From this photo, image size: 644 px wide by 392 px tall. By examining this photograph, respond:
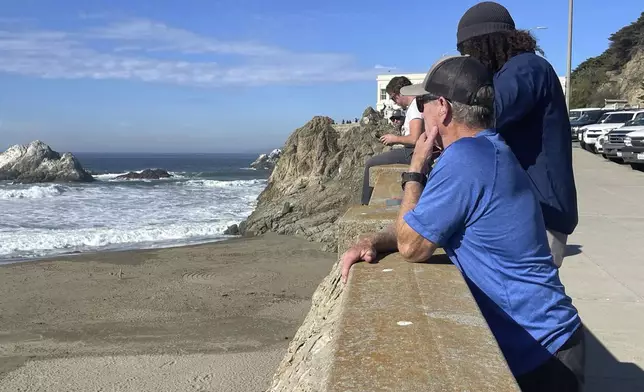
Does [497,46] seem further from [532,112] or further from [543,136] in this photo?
[543,136]

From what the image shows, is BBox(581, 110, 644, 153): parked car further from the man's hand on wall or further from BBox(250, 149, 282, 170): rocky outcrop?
BBox(250, 149, 282, 170): rocky outcrop

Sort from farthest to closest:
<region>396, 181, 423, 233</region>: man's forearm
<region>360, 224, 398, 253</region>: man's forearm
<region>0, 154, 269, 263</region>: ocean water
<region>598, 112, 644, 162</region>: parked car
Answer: <region>598, 112, 644, 162</region>: parked car, <region>0, 154, 269, 263</region>: ocean water, <region>360, 224, 398, 253</region>: man's forearm, <region>396, 181, 423, 233</region>: man's forearm

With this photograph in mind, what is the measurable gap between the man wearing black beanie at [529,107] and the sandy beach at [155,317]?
457 cm

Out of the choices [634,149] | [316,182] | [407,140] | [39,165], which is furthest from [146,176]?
[407,140]

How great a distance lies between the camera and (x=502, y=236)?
2156 millimetres

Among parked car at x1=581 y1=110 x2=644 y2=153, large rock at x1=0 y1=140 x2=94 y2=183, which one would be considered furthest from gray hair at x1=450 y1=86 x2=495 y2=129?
large rock at x1=0 y1=140 x2=94 y2=183

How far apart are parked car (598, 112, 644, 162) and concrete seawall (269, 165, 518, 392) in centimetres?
2003

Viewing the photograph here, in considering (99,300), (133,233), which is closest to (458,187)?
(99,300)

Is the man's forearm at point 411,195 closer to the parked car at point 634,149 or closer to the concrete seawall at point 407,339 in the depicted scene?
the concrete seawall at point 407,339

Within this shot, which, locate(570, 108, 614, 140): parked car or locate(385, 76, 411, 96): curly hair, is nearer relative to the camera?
locate(385, 76, 411, 96): curly hair

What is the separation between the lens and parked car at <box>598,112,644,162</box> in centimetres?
2058

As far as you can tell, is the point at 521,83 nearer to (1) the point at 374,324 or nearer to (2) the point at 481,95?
(2) the point at 481,95

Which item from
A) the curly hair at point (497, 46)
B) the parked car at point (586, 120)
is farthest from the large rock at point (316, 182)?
the parked car at point (586, 120)

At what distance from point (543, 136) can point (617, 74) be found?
7724 cm
